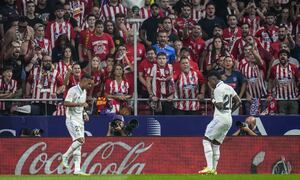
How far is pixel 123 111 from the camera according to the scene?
20.7 m

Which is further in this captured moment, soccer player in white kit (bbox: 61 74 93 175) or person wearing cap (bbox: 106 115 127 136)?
person wearing cap (bbox: 106 115 127 136)

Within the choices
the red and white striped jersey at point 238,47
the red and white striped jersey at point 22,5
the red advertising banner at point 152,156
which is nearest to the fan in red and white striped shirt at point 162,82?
the red advertising banner at point 152,156

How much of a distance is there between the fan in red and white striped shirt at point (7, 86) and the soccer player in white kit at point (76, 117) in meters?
2.66

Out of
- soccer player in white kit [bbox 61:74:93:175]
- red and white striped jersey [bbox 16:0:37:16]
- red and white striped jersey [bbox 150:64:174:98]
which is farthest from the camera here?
red and white striped jersey [bbox 16:0:37:16]

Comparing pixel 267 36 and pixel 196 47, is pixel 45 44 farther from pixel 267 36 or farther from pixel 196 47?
pixel 267 36

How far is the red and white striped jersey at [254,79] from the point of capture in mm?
21688

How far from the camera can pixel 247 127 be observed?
20.4 metres

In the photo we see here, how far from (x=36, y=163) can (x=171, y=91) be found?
3.48 m

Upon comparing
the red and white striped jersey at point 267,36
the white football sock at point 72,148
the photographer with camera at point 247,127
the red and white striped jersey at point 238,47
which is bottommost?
the white football sock at point 72,148

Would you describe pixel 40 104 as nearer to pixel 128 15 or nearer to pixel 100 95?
pixel 100 95

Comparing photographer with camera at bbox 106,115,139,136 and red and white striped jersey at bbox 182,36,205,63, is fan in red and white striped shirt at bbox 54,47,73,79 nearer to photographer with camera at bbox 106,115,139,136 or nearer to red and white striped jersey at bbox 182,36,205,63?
photographer with camera at bbox 106,115,139,136

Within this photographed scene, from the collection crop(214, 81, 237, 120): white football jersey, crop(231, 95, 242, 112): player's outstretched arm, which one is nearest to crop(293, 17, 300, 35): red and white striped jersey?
crop(231, 95, 242, 112): player's outstretched arm

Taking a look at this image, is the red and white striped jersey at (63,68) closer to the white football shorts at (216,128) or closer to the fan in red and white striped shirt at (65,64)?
the fan in red and white striped shirt at (65,64)

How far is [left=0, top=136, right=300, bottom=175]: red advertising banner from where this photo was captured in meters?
19.8
